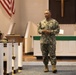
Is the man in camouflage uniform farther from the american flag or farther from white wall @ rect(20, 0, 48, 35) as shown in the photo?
white wall @ rect(20, 0, 48, 35)

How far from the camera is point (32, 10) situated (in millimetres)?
15641

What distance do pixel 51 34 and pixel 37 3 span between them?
7503mm

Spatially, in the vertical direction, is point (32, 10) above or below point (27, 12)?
above

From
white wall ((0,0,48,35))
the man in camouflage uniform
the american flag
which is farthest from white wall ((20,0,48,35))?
the man in camouflage uniform

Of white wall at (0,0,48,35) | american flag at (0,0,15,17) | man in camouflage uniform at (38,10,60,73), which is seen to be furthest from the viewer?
white wall at (0,0,48,35)

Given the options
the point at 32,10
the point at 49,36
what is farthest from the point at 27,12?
the point at 49,36

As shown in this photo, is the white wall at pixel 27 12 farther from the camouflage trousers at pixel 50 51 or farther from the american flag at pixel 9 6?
the camouflage trousers at pixel 50 51

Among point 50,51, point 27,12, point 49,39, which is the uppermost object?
point 27,12

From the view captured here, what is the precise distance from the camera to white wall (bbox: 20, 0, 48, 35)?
15578 millimetres

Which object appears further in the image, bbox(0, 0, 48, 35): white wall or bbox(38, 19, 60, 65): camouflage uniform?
bbox(0, 0, 48, 35): white wall

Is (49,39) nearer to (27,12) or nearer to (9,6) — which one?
(9,6)

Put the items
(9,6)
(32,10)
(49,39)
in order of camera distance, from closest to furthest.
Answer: (49,39)
(9,6)
(32,10)

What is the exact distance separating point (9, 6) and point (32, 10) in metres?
1.96

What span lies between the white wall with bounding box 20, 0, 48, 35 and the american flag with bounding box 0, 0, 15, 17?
1282mm
